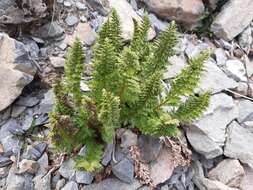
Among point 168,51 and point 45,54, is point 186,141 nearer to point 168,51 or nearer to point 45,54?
point 168,51

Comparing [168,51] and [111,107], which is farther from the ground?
[168,51]

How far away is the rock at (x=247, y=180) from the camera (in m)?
4.12

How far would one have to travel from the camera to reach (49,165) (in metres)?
3.83

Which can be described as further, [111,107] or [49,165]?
[49,165]

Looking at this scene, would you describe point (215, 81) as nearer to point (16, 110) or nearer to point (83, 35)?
point (83, 35)

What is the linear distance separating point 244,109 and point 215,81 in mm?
370

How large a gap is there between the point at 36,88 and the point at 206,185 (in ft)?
5.49

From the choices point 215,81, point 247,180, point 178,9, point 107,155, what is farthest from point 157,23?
point 247,180

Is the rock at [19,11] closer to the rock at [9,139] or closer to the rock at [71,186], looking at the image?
the rock at [9,139]

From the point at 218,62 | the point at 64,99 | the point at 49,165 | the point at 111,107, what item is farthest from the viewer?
the point at 218,62

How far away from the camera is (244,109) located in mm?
4383

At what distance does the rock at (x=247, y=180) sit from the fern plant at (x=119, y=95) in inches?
37.6

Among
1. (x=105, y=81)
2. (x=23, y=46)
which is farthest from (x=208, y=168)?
(x=23, y=46)

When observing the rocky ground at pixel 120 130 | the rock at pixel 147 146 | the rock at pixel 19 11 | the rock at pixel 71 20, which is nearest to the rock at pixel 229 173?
the rocky ground at pixel 120 130
